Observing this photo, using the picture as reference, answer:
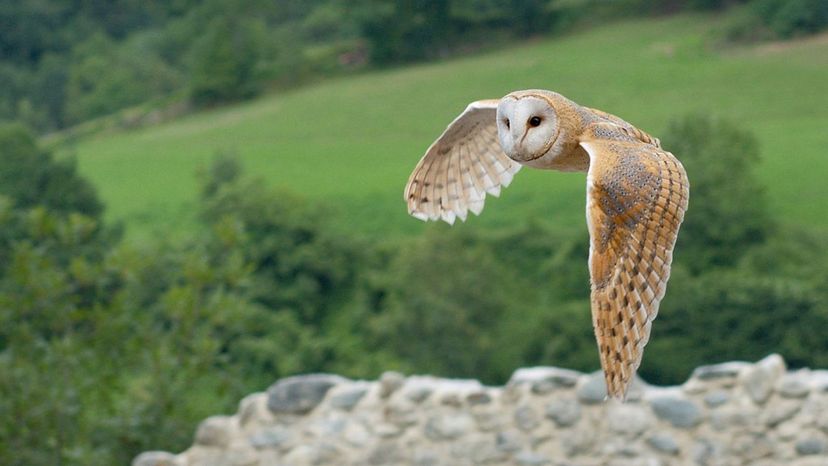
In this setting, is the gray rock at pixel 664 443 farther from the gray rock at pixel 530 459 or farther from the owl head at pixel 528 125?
the owl head at pixel 528 125

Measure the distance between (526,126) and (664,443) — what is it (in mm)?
4089

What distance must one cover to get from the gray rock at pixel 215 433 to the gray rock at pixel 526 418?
5.06 ft

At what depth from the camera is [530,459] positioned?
6.57m

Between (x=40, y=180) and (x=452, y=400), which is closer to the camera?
(x=452, y=400)

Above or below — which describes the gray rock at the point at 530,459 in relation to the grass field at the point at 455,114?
below

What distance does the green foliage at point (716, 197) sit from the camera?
53.1ft

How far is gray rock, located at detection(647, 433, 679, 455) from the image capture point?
6477 mm

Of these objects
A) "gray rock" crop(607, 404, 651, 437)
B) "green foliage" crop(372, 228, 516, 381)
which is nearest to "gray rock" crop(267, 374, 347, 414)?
"gray rock" crop(607, 404, 651, 437)

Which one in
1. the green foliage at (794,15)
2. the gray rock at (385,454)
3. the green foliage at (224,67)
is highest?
the green foliage at (224,67)

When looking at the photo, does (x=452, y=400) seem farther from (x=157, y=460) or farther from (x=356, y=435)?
(x=157, y=460)

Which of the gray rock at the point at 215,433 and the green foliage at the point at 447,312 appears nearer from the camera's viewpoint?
the gray rock at the point at 215,433

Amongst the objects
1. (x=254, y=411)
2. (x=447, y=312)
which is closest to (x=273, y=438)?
(x=254, y=411)

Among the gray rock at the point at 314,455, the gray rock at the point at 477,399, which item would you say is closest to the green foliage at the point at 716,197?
the gray rock at the point at 477,399

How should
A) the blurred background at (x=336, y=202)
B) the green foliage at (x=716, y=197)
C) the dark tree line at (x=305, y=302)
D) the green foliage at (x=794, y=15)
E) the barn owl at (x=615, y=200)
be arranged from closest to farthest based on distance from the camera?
1. the barn owl at (x=615, y=200)
2. the dark tree line at (x=305, y=302)
3. the blurred background at (x=336, y=202)
4. the green foliage at (x=716, y=197)
5. the green foliage at (x=794, y=15)
